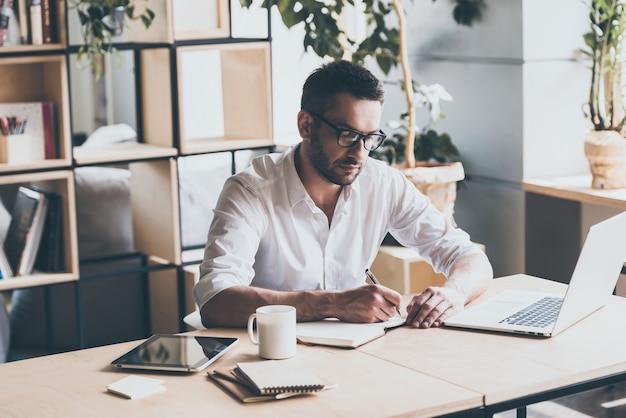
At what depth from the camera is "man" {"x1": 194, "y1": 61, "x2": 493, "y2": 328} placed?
2.19 m

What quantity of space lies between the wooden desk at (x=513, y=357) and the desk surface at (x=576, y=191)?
1.32m

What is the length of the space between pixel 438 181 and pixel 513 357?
181 centimetres

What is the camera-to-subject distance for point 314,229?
2.61m

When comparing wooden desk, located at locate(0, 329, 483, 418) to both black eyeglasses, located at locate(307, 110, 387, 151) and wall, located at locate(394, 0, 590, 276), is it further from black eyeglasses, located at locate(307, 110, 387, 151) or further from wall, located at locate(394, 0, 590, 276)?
wall, located at locate(394, 0, 590, 276)

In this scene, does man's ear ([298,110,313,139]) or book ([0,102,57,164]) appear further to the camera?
book ([0,102,57,164])

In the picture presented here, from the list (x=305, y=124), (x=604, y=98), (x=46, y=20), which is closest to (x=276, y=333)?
(x=305, y=124)

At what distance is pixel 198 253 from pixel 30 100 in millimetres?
909

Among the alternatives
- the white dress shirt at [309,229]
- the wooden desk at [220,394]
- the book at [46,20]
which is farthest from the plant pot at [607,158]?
the book at [46,20]

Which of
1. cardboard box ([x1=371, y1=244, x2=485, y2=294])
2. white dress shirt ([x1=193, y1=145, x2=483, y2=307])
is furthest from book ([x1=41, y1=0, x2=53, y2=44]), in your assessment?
cardboard box ([x1=371, y1=244, x2=485, y2=294])

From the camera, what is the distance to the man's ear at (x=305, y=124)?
252 centimetres

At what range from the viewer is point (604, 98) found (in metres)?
3.87

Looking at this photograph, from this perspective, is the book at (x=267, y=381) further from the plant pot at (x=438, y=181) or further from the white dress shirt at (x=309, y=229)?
the plant pot at (x=438, y=181)

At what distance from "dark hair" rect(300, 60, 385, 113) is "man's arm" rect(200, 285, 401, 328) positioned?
1.81ft

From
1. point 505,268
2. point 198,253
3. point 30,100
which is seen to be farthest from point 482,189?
point 30,100
